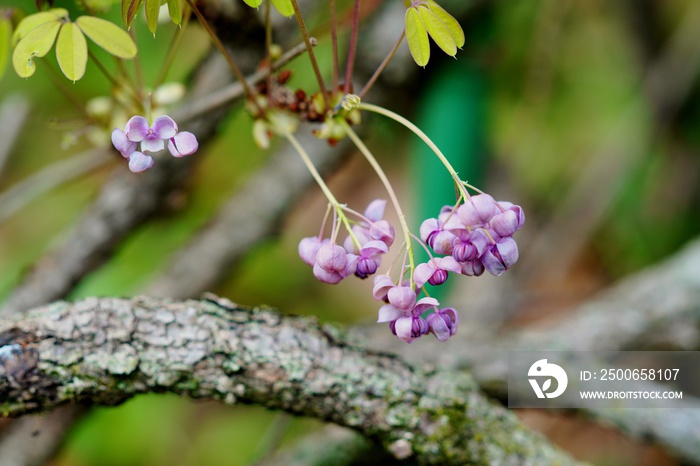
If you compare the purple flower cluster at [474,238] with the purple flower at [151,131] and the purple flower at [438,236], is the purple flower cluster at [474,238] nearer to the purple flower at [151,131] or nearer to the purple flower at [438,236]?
the purple flower at [438,236]

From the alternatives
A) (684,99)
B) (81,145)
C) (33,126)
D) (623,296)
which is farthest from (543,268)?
(33,126)

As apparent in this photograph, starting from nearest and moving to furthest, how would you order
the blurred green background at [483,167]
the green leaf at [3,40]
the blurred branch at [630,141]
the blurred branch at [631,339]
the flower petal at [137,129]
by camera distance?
the flower petal at [137,129]
the green leaf at [3,40]
the blurred branch at [631,339]
the blurred green background at [483,167]
the blurred branch at [630,141]

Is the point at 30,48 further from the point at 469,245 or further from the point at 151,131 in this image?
the point at 469,245

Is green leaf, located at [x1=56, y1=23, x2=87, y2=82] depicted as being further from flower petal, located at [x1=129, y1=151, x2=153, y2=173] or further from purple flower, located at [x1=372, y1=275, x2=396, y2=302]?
purple flower, located at [x1=372, y1=275, x2=396, y2=302]

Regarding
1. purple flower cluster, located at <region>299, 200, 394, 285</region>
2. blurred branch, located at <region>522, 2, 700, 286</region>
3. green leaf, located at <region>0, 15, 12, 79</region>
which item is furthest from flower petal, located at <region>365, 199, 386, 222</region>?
blurred branch, located at <region>522, 2, 700, 286</region>

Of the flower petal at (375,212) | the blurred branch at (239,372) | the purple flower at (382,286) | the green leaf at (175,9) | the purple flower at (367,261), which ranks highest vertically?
the green leaf at (175,9)

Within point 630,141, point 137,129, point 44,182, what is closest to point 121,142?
point 137,129

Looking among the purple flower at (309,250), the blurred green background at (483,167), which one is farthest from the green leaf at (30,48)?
the blurred green background at (483,167)
